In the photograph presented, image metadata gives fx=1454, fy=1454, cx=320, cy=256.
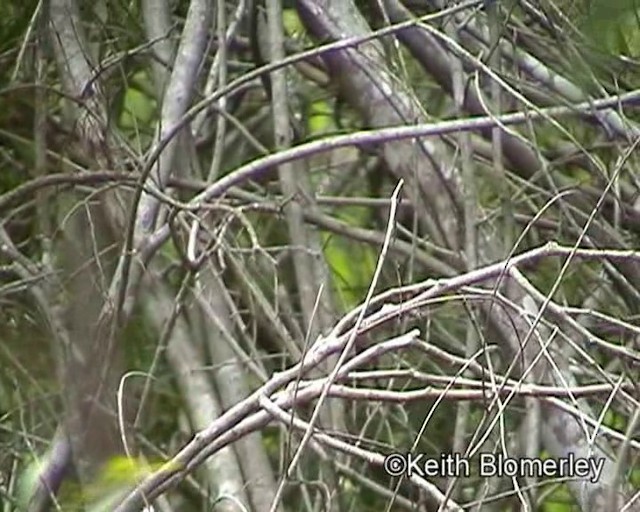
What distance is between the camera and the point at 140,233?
186 cm

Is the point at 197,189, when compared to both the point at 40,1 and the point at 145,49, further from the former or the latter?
the point at 40,1

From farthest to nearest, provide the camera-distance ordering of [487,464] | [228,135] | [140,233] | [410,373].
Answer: [228,135] → [140,233] → [487,464] → [410,373]

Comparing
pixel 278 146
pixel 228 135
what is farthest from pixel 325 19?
pixel 228 135

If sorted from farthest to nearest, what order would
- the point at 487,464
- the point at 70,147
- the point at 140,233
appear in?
the point at 70,147, the point at 140,233, the point at 487,464

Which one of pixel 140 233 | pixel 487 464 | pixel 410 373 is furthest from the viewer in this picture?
pixel 140 233

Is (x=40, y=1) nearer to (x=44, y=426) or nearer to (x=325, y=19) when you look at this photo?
(x=325, y=19)

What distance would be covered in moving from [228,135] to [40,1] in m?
0.46

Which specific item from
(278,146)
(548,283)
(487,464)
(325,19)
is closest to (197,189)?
(278,146)

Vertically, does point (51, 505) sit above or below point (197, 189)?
below

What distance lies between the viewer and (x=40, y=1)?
2.00m

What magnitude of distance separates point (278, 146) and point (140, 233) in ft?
0.92

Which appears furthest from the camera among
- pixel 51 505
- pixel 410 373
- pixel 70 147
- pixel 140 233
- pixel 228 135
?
pixel 228 135

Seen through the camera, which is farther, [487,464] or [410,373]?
[487,464]

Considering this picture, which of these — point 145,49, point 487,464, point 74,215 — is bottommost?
point 487,464
